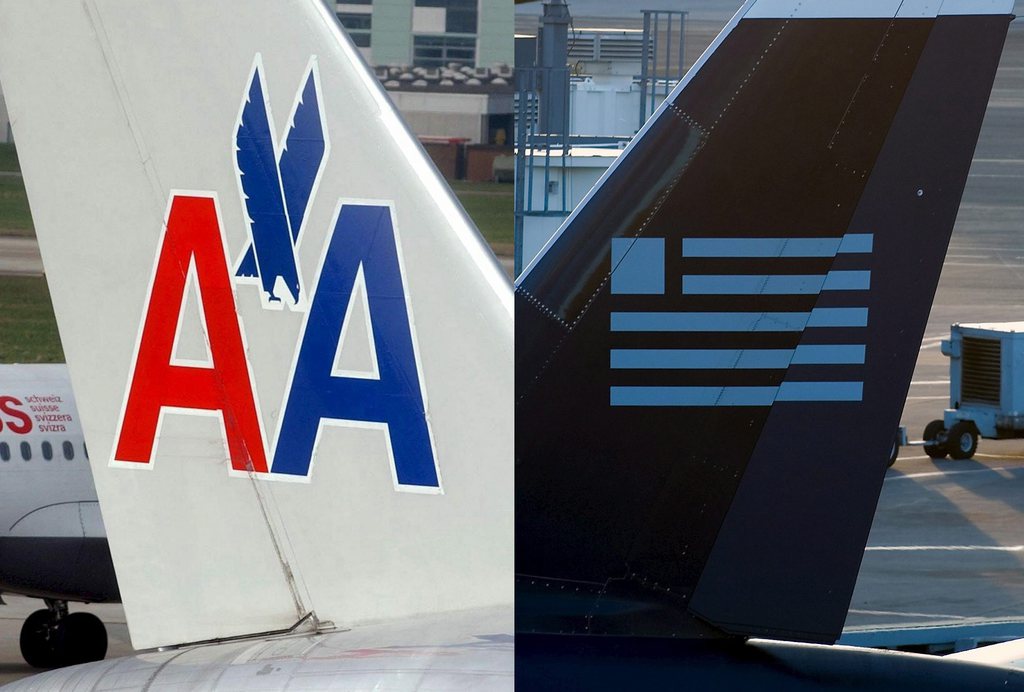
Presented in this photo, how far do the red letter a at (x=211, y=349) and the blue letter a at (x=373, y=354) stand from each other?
20 cm

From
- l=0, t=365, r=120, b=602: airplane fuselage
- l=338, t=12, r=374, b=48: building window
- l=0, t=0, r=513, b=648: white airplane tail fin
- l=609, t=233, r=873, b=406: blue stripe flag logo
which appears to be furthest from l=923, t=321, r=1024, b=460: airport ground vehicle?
l=0, t=0, r=513, b=648: white airplane tail fin

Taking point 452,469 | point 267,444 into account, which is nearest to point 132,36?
point 267,444

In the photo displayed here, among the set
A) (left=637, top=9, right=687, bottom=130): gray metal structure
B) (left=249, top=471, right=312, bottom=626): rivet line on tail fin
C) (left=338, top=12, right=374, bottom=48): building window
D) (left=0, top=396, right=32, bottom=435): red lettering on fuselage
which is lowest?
(left=0, top=396, right=32, bottom=435): red lettering on fuselage

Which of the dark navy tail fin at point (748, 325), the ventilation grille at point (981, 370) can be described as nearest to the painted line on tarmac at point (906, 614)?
the ventilation grille at point (981, 370)

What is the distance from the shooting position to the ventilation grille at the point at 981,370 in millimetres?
17750

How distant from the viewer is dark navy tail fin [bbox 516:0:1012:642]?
13.8 feet

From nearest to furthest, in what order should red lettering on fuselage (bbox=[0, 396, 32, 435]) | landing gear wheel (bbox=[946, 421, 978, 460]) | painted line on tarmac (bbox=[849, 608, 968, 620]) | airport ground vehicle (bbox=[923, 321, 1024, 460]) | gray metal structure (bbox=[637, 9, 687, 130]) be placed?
gray metal structure (bbox=[637, 9, 687, 130]) → red lettering on fuselage (bbox=[0, 396, 32, 435]) → painted line on tarmac (bbox=[849, 608, 968, 620]) → airport ground vehicle (bbox=[923, 321, 1024, 460]) → landing gear wheel (bbox=[946, 421, 978, 460])

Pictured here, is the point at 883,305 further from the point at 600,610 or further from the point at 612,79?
the point at 612,79

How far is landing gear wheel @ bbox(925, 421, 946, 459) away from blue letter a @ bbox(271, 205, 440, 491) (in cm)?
1538

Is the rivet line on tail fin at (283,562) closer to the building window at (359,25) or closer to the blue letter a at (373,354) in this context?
the blue letter a at (373,354)

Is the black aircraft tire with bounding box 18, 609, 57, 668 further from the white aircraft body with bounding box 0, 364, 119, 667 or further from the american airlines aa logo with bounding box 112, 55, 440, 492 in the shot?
the american airlines aa logo with bounding box 112, 55, 440, 492

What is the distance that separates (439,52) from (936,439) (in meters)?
12.7

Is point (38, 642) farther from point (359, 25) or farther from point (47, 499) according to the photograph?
point (359, 25)

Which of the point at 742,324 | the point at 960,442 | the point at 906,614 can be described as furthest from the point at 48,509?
the point at 960,442
